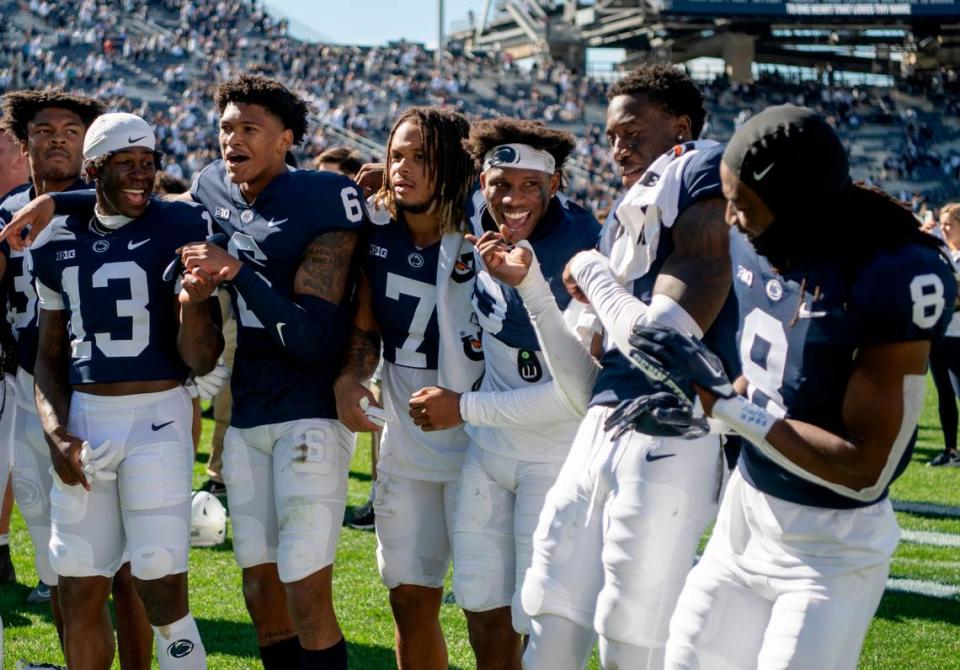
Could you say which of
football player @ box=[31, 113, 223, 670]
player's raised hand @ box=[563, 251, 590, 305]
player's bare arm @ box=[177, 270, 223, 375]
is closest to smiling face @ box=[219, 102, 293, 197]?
football player @ box=[31, 113, 223, 670]

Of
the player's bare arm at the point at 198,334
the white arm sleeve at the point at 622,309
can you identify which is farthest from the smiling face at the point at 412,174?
the white arm sleeve at the point at 622,309

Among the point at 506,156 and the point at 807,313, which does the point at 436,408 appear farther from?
the point at 807,313

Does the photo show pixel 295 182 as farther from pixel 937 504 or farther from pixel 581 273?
pixel 937 504

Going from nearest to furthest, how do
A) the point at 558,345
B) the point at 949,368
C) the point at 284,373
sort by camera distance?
the point at 558,345 → the point at 284,373 → the point at 949,368

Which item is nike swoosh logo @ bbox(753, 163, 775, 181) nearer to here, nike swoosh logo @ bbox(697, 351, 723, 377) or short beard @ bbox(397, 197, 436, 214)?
nike swoosh logo @ bbox(697, 351, 723, 377)

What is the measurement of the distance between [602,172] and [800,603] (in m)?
28.3

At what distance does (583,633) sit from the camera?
11.2ft

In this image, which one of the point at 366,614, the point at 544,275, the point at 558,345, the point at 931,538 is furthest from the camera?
the point at 931,538

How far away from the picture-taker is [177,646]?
400 centimetres

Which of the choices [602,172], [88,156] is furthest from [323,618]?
[602,172]

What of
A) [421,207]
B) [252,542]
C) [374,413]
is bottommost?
[252,542]

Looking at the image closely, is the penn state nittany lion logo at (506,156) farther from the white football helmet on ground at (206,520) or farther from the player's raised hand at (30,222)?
the white football helmet on ground at (206,520)

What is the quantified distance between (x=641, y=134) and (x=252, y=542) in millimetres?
1891

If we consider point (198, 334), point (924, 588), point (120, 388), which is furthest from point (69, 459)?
point (924, 588)
